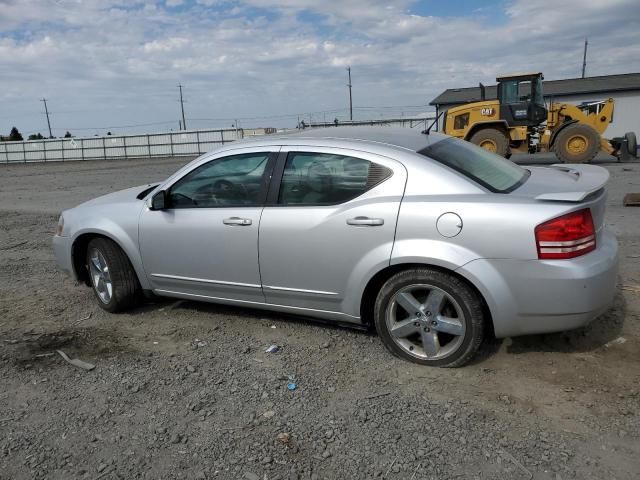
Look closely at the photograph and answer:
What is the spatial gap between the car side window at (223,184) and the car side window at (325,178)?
24 cm

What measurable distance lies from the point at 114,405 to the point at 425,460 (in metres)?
1.91

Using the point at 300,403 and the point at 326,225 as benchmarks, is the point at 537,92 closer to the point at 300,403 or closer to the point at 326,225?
the point at 326,225

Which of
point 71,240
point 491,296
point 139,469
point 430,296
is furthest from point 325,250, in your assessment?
point 71,240

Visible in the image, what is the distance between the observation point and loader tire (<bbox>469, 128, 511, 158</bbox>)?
16.0 meters

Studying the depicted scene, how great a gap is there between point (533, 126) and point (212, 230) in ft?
48.7

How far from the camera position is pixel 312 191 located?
3.75 m

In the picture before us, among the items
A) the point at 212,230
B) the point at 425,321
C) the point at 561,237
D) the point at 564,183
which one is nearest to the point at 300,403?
the point at 425,321

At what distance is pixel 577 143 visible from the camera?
15.8 meters

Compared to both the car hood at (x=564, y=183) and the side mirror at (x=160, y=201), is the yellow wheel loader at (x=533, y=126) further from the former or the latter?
the side mirror at (x=160, y=201)

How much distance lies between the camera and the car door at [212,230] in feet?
13.0

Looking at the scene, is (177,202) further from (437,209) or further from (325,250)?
(437,209)

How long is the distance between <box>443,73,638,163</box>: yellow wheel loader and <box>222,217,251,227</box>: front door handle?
1355cm

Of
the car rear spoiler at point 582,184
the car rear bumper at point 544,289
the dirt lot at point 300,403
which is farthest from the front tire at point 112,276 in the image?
the car rear spoiler at point 582,184

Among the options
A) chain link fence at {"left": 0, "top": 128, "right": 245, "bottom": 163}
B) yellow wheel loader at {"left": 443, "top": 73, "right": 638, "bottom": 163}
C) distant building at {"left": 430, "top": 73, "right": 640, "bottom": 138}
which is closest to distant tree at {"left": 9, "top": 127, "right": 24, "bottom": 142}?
chain link fence at {"left": 0, "top": 128, "right": 245, "bottom": 163}
